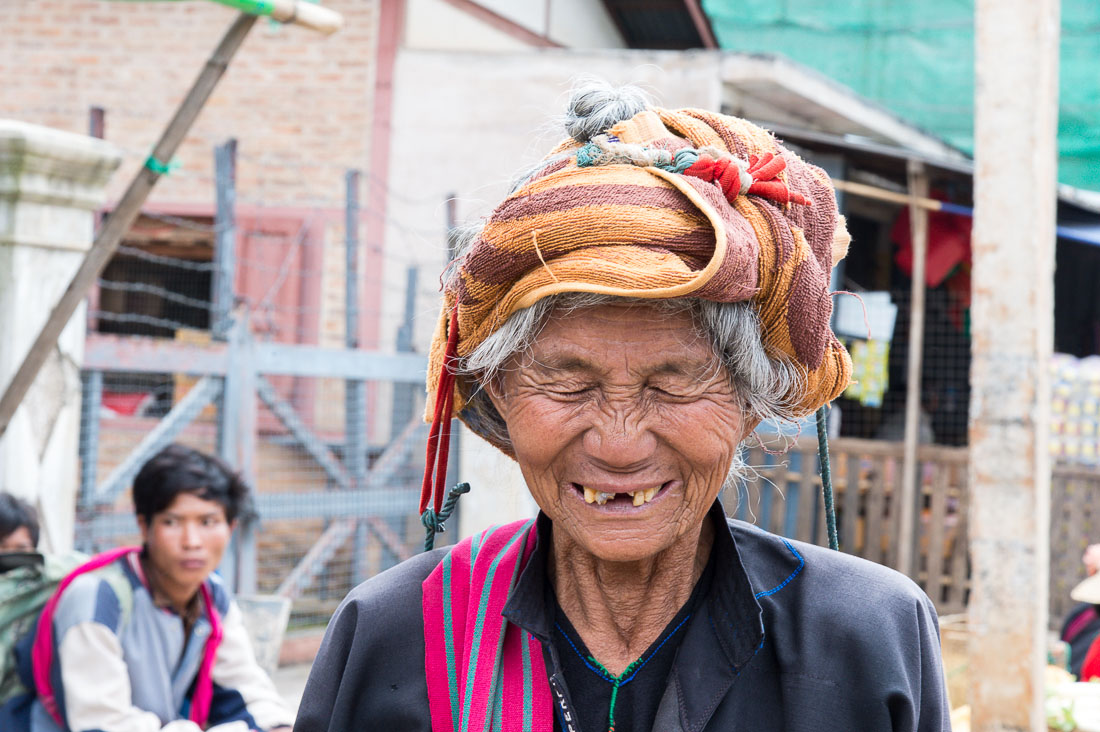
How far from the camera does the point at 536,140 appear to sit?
5.67 ft

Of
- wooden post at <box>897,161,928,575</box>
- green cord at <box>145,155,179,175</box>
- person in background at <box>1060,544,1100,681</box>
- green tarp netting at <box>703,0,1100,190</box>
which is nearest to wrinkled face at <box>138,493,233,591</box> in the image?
green cord at <box>145,155,179,175</box>

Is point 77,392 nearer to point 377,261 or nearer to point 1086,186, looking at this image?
point 377,261

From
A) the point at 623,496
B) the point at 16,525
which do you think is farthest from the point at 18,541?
the point at 623,496

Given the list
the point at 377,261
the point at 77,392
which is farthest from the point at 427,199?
the point at 77,392

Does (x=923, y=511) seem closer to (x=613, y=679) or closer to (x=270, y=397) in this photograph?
(x=270, y=397)

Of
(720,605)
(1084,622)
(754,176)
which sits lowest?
(1084,622)

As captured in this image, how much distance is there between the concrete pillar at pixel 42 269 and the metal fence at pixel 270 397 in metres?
0.66

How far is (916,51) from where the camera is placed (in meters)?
10.2

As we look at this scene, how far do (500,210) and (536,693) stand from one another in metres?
0.64

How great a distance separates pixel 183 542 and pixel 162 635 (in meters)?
0.31

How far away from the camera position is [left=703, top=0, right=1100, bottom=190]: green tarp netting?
9.70 meters

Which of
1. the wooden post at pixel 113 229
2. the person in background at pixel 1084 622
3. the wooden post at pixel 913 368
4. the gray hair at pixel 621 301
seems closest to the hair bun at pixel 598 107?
the gray hair at pixel 621 301

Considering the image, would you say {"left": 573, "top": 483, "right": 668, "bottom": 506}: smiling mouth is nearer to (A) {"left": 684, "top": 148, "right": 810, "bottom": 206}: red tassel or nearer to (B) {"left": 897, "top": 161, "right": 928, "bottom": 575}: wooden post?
(A) {"left": 684, "top": 148, "right": 810, "bottom": 206}: red tassel

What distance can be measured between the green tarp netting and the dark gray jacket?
368 inches
